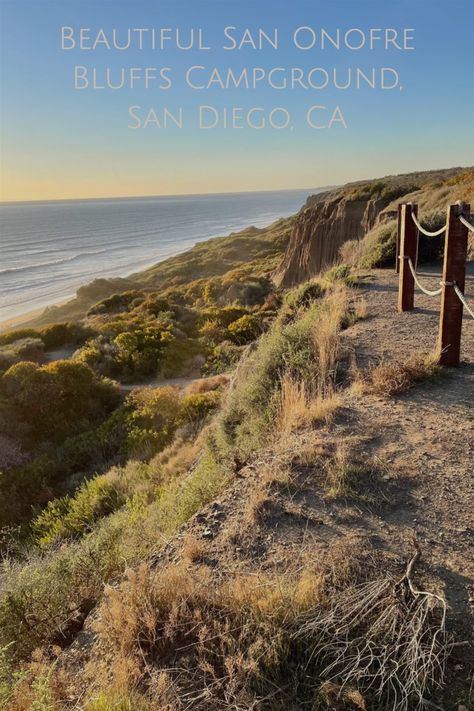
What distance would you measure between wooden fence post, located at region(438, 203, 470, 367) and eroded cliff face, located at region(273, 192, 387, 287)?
2217 cm

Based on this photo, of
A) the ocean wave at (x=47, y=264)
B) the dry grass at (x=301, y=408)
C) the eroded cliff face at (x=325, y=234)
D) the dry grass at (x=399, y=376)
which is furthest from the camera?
the ocean wave at (x=47, y=264)

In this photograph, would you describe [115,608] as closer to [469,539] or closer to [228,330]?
[469,539]

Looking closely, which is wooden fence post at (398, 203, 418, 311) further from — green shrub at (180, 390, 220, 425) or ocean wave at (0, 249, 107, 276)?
ocean wave at (0, 249, 107, 276)

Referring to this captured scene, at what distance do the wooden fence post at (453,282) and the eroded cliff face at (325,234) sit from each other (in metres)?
22.2

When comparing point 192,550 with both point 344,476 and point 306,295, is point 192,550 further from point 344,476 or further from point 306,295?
point 306,295

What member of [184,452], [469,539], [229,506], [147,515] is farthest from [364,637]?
[184,452]

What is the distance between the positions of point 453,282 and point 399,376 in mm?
1170

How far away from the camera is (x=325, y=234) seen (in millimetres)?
29625

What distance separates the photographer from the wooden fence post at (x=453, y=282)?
5055 mm

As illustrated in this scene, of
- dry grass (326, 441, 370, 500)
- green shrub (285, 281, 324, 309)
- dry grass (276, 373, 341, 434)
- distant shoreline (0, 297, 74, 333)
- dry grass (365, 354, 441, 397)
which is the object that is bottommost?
distant shoreline (0, 297, 74, 333)

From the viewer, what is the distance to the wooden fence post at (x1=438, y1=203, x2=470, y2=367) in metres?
5.05

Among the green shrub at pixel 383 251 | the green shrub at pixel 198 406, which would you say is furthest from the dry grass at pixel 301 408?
the green shrub at pixel 383 251

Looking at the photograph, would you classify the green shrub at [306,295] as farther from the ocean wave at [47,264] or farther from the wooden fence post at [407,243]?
the ocean wave at [47,264]

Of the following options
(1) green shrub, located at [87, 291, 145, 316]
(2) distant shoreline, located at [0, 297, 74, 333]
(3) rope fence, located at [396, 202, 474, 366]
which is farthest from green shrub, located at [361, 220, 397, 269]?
(2) distant shoreline, located at [0, 297, 74, 333]
